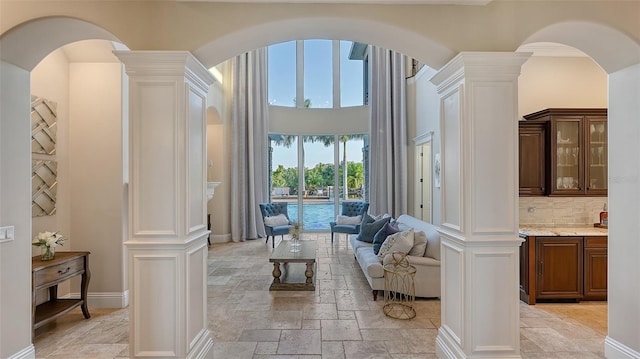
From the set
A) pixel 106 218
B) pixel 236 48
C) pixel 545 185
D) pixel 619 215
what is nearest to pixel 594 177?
pixel 545 185

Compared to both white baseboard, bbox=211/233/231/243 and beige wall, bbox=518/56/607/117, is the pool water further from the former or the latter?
beige wall, bbox=518/56/607/117

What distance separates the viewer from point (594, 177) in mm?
4227

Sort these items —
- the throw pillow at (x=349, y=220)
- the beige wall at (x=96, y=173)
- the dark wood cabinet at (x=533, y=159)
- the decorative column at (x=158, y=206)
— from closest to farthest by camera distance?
the decorative column at (x=158, y=206) → the beige wall at (x=96, y=173) → the dark wood cabinet at (x=533, y=159) → the throw pillow at (x=349, y=220)

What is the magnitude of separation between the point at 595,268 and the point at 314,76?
796 cm

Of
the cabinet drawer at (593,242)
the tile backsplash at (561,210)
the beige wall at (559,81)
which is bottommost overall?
the cabinet drawer at (593,242)

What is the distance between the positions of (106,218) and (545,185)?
5.67 metres

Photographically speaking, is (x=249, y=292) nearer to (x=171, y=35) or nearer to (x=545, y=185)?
(x=171, y=35)

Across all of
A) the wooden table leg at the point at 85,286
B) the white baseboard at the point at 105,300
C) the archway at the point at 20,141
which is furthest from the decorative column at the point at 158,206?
the white baseboard at the point at 105,300

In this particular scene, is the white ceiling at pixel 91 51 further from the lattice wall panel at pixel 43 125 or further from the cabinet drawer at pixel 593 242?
the cabinet drawer at pixel 593 242

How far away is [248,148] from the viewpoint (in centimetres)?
862

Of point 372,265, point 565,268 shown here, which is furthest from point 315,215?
point 565,268

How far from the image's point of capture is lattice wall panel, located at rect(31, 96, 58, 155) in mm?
3504

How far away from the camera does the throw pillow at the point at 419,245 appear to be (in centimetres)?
420

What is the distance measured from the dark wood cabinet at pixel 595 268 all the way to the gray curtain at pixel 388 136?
422cm
